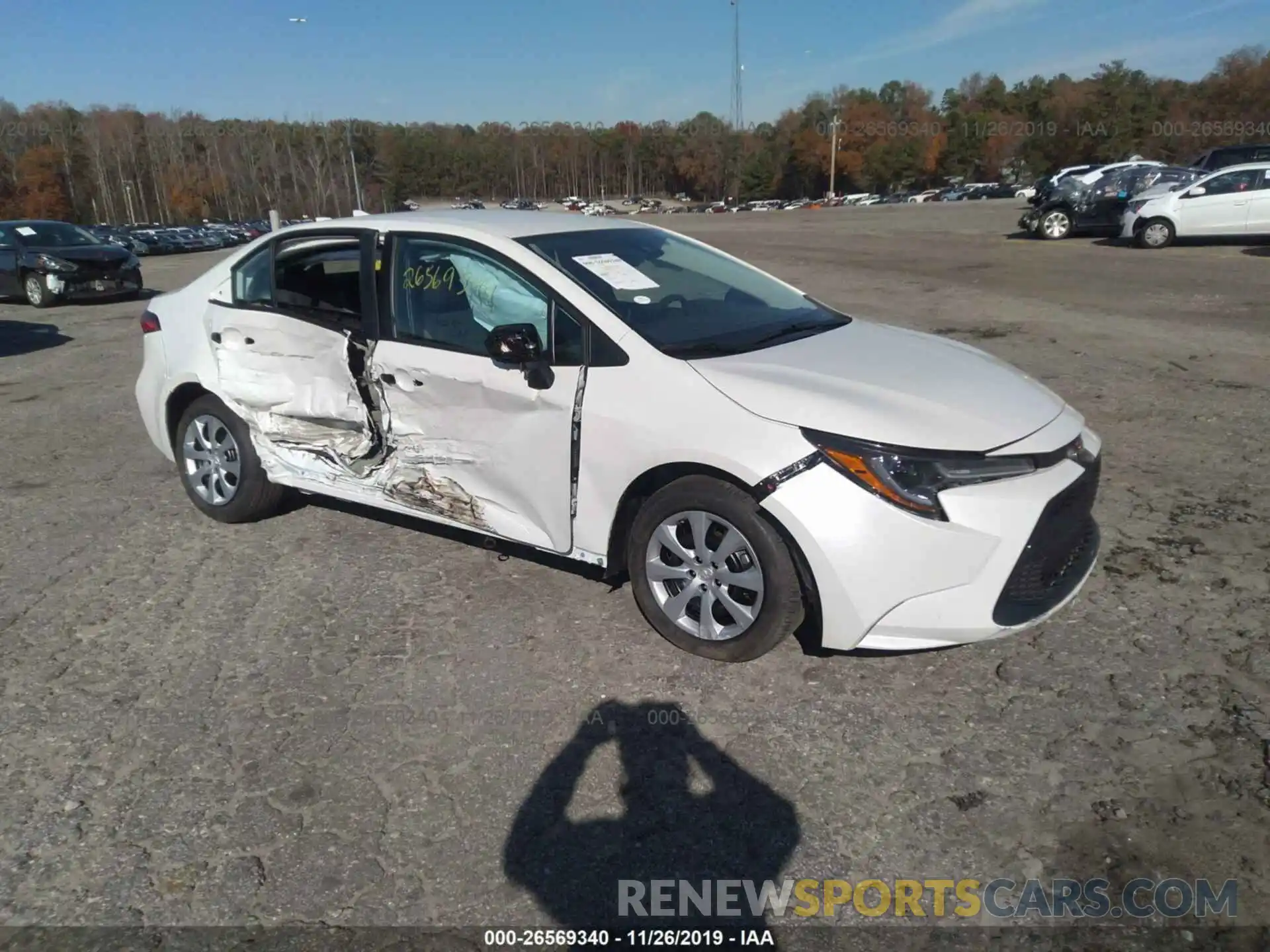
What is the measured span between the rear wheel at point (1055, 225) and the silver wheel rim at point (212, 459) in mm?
21714

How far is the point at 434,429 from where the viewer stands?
4094 mm

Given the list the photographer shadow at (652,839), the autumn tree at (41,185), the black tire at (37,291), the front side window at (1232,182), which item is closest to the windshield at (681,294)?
the photographer shadow at (652,839)

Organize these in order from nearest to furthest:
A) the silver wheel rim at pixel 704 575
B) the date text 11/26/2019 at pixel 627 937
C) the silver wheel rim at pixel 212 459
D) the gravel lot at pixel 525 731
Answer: the date text 11/26/2019 at pixel 627 937 < the gravel lot at pixel 525 731 < the silver wheel rim at pixel 704 575 < the silver wheel rim at pixel 212 459

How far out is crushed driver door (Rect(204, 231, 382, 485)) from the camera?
4.39m

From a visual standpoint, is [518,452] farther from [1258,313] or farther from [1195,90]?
[1195,90]

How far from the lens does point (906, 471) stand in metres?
3.10

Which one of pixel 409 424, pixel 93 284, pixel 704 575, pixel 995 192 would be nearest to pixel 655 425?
pixel 704 575

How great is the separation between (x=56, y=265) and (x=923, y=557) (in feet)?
56.9

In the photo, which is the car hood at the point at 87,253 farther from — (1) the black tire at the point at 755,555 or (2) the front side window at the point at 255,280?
(1) the black tire at the point at 755,555

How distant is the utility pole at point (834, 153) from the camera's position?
345 ft

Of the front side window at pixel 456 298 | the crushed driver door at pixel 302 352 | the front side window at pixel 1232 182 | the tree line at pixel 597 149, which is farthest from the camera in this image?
the tree line at pixel 597 149

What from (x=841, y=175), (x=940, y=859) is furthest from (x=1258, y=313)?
(x=841, y=175)

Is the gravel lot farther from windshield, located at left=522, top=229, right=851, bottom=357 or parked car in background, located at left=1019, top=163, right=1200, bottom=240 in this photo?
parked car in background, located at left=1019, top=163, right=1200, bottom=240

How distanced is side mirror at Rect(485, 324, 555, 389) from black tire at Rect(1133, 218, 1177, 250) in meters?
19.1
